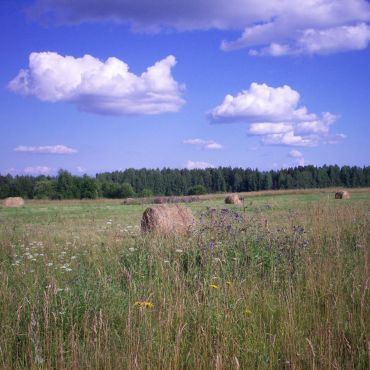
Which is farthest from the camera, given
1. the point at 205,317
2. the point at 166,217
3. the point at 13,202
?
the point at 13,202

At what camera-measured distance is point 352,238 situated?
786 centimetres

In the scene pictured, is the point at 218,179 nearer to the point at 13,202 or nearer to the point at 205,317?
the point at 13,202

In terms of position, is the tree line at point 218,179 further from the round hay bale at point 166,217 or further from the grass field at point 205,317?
the grass field at point 205,317

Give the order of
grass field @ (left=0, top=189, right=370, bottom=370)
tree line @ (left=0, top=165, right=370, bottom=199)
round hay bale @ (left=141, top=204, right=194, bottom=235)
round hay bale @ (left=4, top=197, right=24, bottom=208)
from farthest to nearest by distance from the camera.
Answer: tree line @ (left=0, top=165, right=370, bottom=199), round hay bale @ (left=4, top=197, right=24, bottom=208), round hay bale @ (left=141, top=204, right=194, bottom=235), grass field @ (left=0, top=189, right=370, bottom=370)

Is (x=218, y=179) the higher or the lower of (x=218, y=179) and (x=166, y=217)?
the higher

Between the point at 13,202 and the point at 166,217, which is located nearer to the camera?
the point at 166,217

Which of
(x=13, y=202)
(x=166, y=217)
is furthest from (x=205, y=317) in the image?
(x=13, y=202)

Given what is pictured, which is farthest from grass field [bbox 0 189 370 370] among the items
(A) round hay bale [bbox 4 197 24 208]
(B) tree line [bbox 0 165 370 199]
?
(B) tree line [bbox 0 165 370 199]

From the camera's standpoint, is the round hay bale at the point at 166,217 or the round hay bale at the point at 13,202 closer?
the round hay bale at the point at 166,217

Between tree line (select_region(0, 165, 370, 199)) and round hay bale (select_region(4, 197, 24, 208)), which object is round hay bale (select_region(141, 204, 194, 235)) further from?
tree line (select_region(0, 165, 370, 199))

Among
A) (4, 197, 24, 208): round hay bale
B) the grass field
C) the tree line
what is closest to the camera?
the grass field

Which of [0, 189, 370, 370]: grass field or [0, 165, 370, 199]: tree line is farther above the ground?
[0, 165, 370, 199]: tree line

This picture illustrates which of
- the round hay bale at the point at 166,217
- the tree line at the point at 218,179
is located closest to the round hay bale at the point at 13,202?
the round hay bale at the point at 166,217

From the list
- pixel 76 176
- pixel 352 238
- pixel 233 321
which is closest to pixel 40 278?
pixel 233 321
